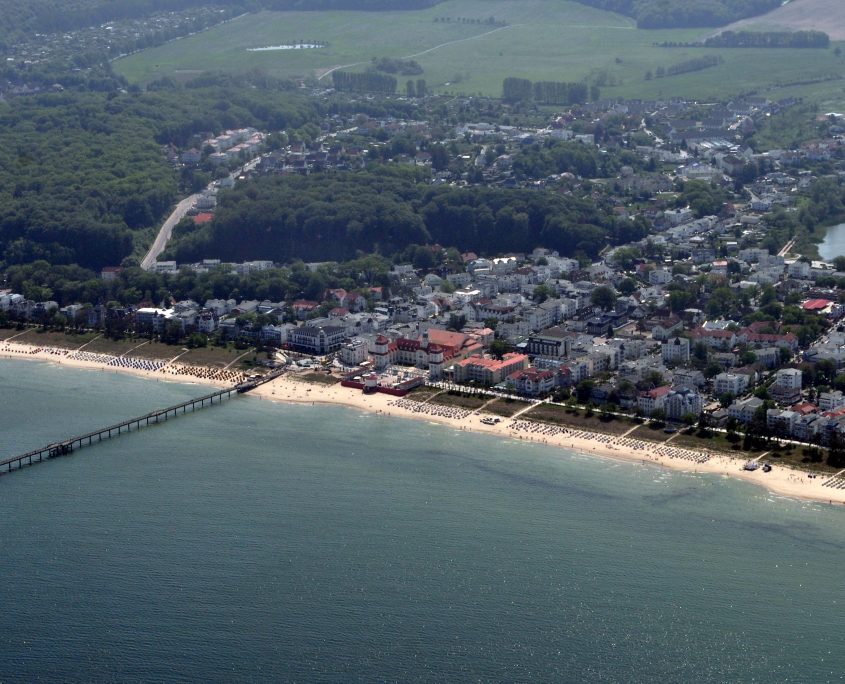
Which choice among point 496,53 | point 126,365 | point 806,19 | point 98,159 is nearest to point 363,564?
point 126,365

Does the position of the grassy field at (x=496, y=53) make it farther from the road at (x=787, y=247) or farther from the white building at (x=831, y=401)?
the white building at (x=831, y=401)

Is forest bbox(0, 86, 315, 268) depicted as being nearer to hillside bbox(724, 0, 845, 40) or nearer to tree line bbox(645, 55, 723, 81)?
tree line bbox(645, 55, 723, 81)

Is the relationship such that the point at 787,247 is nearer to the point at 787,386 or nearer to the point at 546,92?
the point at 787,386

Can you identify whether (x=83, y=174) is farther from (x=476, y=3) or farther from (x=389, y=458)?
(x=476, y=3)

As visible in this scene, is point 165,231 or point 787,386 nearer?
point 787,386

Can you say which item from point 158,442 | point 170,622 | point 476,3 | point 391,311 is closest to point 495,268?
point 391,311

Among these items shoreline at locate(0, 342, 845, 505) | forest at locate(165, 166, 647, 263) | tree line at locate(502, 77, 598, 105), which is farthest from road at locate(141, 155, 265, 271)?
tree line at locate(502, 77, 598, 105)

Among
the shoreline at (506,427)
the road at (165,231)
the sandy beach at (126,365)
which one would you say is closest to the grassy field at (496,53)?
the road at (165,231)
